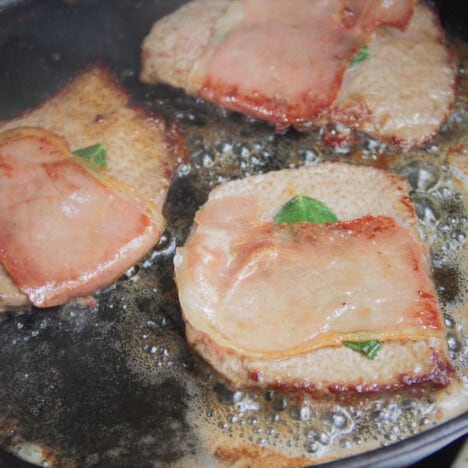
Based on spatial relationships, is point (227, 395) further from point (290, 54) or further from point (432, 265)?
point (290, 54)

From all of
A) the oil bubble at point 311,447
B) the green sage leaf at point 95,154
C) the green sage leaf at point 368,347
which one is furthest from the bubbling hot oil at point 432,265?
the green sage leaf at point 95,154

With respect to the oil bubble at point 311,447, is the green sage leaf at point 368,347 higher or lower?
higher

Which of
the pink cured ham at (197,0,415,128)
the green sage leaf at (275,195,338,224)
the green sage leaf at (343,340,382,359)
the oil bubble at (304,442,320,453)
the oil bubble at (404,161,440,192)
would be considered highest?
the pink cured ham at (197,0,415,128)

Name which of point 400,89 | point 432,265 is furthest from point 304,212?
point 400,89

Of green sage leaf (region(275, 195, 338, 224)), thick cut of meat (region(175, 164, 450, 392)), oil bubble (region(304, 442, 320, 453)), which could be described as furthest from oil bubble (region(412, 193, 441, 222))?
oil bubble (region(304, 442, 320, 453))

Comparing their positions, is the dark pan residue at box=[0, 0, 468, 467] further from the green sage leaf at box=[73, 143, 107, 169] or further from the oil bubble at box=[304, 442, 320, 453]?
the green sage leaf at box=[73, 143, 107, 169]

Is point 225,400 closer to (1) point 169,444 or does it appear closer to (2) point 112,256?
(1) point 169,444

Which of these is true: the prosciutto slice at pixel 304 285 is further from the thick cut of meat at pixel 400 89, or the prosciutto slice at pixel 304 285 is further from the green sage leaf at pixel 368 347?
the thick cut of meat at pixel 400 89
